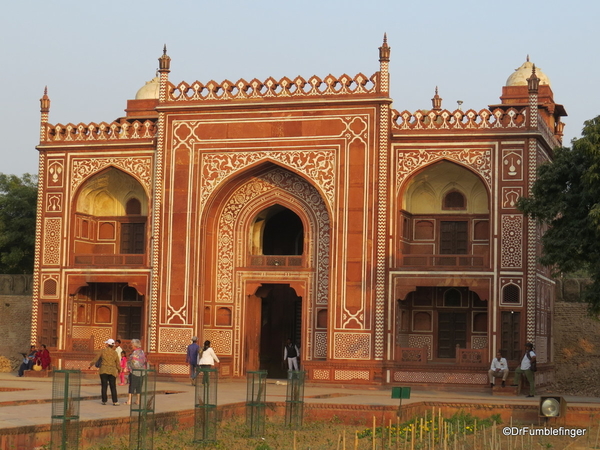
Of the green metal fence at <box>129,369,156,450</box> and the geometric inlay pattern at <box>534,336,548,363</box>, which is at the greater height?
the geometric inlay pattern at <box>534,336,548,363</box>

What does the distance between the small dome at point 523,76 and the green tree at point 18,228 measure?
15.5 metres

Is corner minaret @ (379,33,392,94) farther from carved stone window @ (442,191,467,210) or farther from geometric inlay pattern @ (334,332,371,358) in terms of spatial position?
geometric inlay pattern @ (334,332,371,358)

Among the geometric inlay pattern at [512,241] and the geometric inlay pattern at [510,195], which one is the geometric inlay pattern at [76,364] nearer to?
the geometric inlay pattern at [512,241]

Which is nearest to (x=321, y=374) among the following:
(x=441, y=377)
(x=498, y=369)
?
(x=441, y=377)

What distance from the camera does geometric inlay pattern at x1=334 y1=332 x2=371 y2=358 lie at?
23688mm

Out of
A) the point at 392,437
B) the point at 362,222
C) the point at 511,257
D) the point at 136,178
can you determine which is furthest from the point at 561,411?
the point at 136,178

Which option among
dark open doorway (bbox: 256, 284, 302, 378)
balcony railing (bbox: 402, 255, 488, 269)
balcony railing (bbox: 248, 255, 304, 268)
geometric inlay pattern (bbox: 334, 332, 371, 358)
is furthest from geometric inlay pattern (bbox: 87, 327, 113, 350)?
balcony railing (bbox: 402, 255, 488, 269)

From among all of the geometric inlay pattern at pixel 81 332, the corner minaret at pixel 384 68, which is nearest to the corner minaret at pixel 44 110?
the geometric inlay pattern at pixel 81 332

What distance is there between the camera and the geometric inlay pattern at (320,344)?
A: 24438 millimetres

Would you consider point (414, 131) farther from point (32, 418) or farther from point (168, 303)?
point (32, 418)

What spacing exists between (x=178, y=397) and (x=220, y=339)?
258 inches

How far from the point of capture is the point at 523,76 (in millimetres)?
29078

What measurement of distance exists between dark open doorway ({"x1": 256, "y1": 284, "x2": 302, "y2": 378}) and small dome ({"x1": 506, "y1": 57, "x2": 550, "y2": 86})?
8.34m

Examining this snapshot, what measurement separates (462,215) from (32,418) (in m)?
13.0
